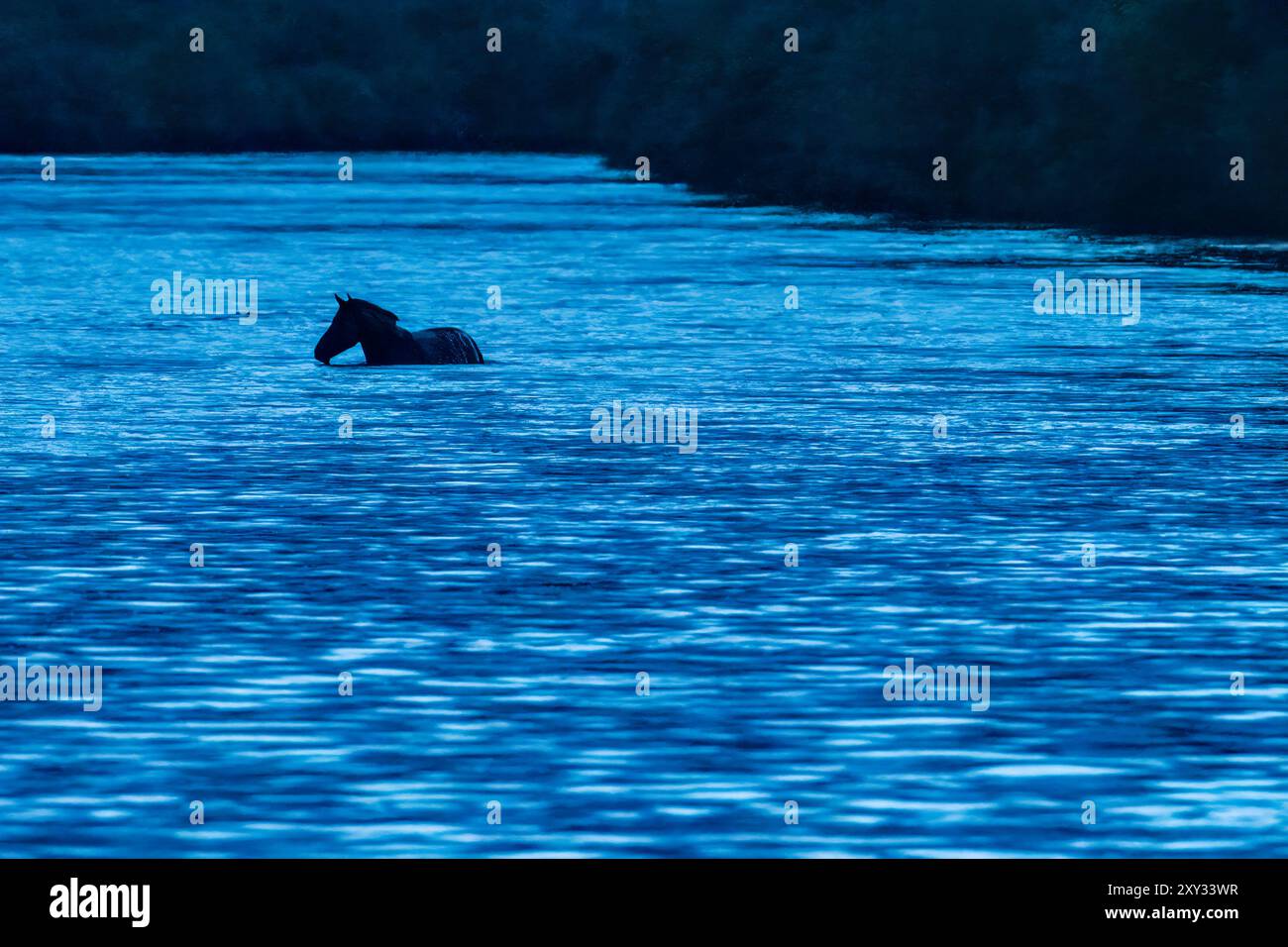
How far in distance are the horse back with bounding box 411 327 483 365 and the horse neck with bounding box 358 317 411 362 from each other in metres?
0.29

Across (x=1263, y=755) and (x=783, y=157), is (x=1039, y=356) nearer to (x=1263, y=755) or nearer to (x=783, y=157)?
(x=1263, y=755)

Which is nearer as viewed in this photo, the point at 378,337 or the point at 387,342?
the point at 378,337

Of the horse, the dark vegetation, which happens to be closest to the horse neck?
the horse

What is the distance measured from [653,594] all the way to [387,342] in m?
21.5

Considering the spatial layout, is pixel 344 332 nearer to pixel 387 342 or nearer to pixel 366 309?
pixel 366 309

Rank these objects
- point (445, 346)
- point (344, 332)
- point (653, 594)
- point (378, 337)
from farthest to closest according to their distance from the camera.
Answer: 1. point (445, 346)
2. point (378, 337)
3. point (344, 332)
4. point (653, 594)

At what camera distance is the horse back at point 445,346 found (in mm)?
42312

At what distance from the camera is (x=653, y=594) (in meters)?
21.4

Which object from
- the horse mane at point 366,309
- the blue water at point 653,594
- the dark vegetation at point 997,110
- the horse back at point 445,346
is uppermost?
the dark vegetation at point 997,110

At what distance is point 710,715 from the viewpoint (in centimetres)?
1719

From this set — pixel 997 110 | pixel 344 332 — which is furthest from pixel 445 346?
pixel 997 110

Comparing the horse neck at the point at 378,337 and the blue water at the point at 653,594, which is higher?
the horse neck at the point at 378,337

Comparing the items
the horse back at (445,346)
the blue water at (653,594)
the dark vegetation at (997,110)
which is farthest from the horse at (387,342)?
the dark vegetation at (997,110)

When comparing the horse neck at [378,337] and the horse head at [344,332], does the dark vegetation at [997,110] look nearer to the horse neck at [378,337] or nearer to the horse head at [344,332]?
the horse neck at [378,337]
